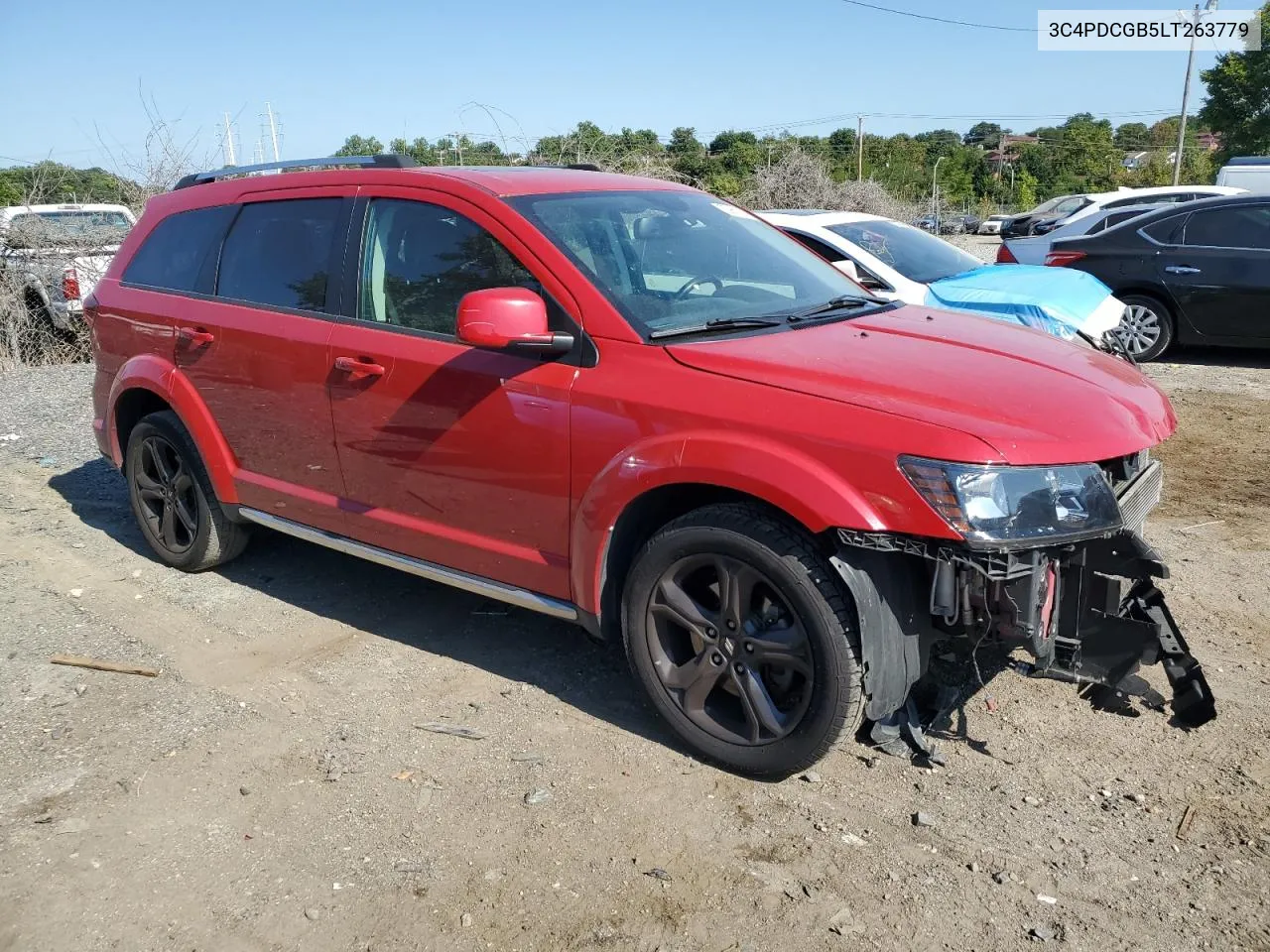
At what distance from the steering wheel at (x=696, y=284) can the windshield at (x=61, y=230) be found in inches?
361

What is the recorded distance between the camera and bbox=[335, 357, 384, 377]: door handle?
3.88m

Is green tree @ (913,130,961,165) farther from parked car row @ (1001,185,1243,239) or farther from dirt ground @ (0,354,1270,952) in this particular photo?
dirt ground @ (0,354,1270,952)

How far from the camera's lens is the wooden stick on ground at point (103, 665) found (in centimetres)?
416

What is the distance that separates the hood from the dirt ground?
1.07m

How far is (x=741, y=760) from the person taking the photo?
3271 mm

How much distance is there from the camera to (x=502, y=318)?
3.27 metres

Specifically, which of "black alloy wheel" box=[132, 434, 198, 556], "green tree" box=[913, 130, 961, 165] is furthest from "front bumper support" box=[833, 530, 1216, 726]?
"green tree" box=[913, 130, 961, 165]

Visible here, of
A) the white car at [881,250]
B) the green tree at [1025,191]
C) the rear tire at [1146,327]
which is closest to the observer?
the white car at [881,250]

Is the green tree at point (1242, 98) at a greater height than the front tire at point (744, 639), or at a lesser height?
greater

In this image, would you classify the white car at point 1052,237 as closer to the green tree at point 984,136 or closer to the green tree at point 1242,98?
the green tree at point 1242,98

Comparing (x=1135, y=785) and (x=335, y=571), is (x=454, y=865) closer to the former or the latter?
(x=1135, y=785)

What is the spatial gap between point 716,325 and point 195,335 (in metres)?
2.52

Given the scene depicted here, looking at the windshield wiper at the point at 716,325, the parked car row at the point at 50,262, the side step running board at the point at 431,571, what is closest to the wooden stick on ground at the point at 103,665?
the side step running board at the point at 431,571

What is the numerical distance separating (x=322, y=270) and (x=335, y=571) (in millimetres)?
1683
